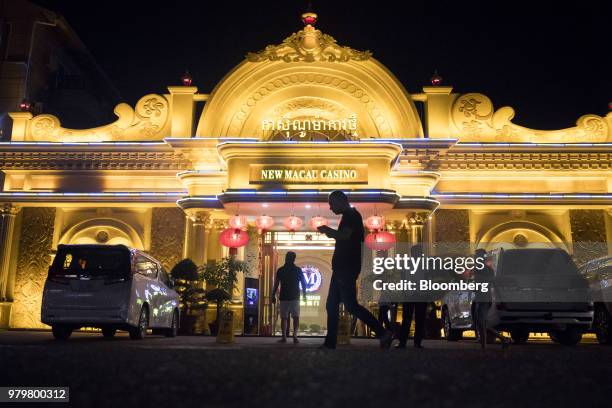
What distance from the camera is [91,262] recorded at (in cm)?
1038

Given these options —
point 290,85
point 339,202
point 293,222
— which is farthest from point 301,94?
point 339,202

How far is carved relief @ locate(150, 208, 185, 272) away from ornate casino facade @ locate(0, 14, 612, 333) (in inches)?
1.2

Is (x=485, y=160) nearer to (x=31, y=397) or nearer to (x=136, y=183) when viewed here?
(x=136, y=183)

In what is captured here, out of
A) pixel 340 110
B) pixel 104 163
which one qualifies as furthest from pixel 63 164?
pixel 340 110

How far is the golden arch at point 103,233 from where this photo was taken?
17.6m

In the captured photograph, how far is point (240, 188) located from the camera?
15477mm

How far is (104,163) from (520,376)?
1588cm

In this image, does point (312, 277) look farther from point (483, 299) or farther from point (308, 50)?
point (483, 299)

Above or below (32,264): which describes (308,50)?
above

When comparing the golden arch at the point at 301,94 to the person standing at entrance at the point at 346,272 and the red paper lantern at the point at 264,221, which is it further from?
the person standing at entrance at the point at 346,272

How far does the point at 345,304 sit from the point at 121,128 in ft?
42.8

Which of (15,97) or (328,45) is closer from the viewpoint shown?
(328,45)

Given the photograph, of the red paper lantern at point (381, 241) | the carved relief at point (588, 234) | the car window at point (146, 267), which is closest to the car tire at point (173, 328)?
the car window at point (146, 267)

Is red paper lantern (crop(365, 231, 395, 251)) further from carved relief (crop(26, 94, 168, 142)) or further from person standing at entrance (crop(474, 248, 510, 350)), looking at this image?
carved relief (crop(26, 94, 168, 142))
